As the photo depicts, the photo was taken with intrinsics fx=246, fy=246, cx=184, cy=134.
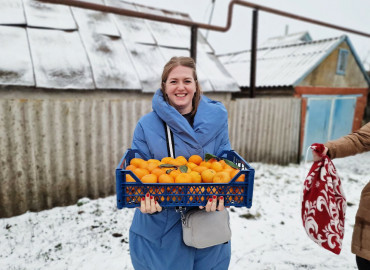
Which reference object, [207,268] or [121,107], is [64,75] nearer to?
[121,107]

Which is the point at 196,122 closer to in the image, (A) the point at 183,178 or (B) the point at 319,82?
(A) the point at 183,178

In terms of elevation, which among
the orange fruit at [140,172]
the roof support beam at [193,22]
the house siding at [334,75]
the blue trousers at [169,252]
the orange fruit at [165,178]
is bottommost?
the blue trousers at [169,252]

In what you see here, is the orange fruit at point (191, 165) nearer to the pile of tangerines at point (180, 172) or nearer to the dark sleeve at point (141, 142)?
Result: the pile of tangerines at point (180, 172)

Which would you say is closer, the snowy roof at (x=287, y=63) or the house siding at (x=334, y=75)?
the snowy roof at (x=287, y=63)

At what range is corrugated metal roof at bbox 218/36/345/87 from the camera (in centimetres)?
891

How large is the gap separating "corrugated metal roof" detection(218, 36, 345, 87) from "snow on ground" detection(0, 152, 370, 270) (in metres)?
5.20

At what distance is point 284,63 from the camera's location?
394 inches

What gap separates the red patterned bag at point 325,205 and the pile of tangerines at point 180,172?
75 centimetres

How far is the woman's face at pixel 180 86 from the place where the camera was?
192 cm

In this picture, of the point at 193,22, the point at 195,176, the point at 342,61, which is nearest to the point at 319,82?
the point at 342,61

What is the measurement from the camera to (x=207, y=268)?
1865 mm

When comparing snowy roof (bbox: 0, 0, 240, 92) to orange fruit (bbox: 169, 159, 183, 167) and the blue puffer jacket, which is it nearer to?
the blue puffer jacket

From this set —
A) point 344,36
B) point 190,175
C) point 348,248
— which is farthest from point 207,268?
point 344,36

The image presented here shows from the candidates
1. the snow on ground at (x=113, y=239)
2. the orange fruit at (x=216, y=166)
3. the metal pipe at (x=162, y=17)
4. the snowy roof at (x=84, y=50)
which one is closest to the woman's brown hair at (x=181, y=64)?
the orange fruit at (x=216, y=166)
